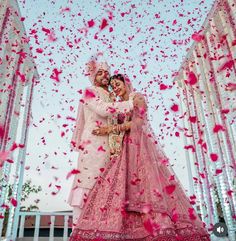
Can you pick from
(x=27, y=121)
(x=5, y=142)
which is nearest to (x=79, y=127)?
(x=5, y=142)

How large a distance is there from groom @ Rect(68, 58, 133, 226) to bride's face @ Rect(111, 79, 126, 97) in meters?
0.08

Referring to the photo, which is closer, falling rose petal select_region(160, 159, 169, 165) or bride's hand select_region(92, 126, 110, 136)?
falling rose petal select_region(160, 159, 169, 165)

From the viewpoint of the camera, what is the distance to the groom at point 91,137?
209 cm

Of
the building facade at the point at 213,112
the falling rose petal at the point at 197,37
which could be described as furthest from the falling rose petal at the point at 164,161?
the falling rose petal at the point at 197,37

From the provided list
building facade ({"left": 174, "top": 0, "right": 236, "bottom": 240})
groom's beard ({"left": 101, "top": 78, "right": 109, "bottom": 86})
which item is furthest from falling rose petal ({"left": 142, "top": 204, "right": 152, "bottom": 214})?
building facade ({"left": 174, "top": 0, "right": 236, "bottom": 240})

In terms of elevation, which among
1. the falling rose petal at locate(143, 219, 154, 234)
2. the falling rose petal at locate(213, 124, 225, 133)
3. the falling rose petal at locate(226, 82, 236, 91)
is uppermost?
the falling rose petal at locate(226, 82, 236, 91)

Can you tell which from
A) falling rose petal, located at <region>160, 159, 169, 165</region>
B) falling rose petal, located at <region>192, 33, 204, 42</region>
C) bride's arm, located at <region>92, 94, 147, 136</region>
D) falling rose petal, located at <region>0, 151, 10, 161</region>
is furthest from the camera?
falling rose petal, located at <region>192, 33, 204, 42</region>

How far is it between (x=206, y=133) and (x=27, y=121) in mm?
3238

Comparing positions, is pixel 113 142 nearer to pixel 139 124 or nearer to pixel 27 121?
pixel 139 124

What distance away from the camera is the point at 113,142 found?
220 cm

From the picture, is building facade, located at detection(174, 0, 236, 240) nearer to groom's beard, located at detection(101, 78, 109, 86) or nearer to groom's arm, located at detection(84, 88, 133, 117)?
groom's beard, located at detection(101, 78, 109, 86)


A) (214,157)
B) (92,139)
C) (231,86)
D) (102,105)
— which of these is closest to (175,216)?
(92,139)

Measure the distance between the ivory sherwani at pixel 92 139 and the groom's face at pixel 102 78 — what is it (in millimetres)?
118

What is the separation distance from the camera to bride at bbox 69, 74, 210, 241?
1637mm
